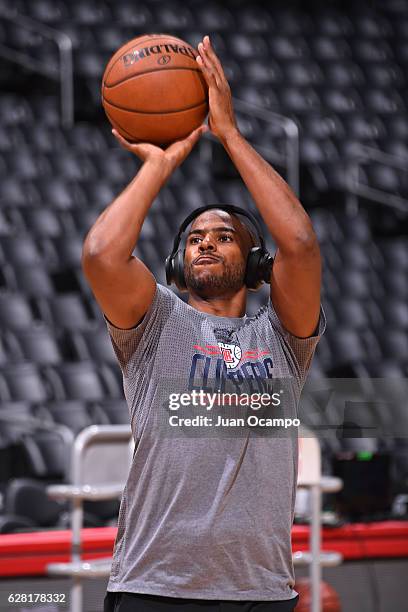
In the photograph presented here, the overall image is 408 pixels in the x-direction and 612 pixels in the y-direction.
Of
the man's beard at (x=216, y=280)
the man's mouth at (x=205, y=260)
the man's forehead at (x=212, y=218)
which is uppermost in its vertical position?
the man's forehead at (x=212, y=218)

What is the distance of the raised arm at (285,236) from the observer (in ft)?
5.79

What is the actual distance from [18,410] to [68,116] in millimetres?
3448

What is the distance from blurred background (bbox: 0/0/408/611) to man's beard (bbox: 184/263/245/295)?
4.24 ft

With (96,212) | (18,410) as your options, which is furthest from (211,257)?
(96,212)

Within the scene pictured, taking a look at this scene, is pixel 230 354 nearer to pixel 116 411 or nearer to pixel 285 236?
pixel 285 236

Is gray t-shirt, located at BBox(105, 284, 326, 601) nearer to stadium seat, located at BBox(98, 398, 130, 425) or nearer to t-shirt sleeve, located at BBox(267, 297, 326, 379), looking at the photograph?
t-shirt sleeve, located at BBox(267, 297, 326, 379)

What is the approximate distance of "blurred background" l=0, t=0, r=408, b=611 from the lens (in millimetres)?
4352

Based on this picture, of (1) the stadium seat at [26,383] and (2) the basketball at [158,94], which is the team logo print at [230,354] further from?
(1) the stadium seat at [26,383]

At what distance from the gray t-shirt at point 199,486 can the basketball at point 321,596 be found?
134 cm

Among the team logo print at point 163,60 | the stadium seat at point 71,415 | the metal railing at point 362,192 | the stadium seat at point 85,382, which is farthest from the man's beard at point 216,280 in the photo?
the metal railing at point 362,192

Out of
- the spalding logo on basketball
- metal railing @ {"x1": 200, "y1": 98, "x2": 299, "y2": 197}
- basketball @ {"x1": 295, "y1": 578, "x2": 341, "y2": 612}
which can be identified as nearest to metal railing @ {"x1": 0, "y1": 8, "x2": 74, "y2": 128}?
metal railing @ {"x1": 200, "y1": 98, "x2": 299, "y2": 197}

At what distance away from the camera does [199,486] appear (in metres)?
1.68

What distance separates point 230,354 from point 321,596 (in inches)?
62.1

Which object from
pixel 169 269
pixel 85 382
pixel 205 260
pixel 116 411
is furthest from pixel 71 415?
pixel 205 260
